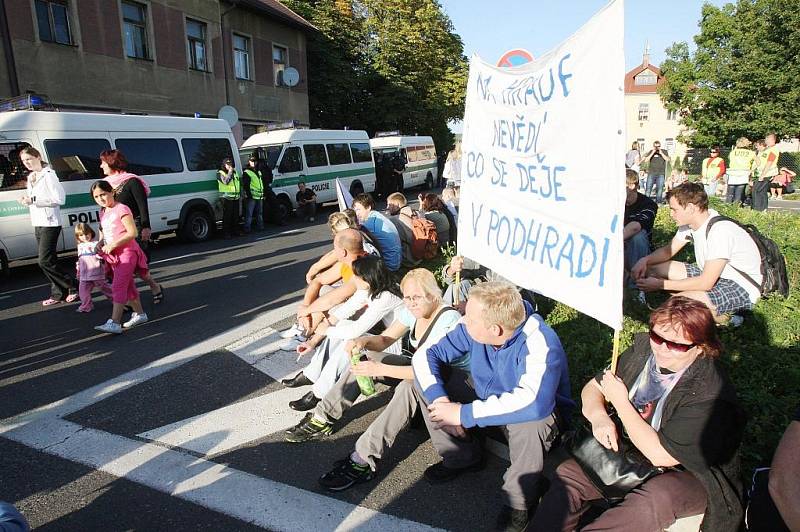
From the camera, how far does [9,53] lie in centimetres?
1380

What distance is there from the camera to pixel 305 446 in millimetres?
3369

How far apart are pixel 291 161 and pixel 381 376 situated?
12208mm

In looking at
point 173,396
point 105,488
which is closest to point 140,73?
point 173,396

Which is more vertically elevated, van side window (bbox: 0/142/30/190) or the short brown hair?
van side window (bbox: 0/142/30/190)

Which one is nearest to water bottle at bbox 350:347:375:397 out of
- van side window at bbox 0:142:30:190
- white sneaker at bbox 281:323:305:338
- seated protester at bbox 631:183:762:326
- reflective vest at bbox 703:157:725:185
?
white sneaker at bbox 281:323:305:338

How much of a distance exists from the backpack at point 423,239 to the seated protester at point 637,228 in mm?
2507

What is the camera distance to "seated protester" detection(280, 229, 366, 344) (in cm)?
457

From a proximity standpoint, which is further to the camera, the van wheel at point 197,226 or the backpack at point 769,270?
the van wheel at point 197,226

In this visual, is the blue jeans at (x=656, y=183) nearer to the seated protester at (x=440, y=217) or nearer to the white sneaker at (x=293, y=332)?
the seated protester at (x=440, y=217)

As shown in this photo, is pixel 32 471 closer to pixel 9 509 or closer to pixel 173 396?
pixel 173 396

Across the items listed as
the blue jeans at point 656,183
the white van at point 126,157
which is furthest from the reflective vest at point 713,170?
the white van at point 126,157

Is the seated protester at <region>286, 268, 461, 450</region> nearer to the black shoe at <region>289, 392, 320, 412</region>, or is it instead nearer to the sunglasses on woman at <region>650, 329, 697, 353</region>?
the black shoe at <region>289, 392, 320, 412</region>

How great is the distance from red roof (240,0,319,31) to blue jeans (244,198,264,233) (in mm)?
12720

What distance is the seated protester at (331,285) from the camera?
4570mm
